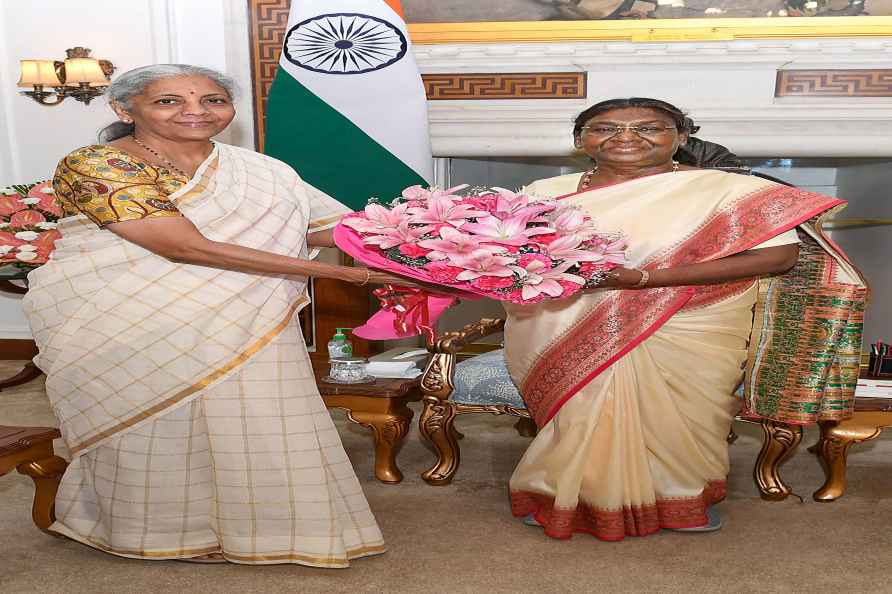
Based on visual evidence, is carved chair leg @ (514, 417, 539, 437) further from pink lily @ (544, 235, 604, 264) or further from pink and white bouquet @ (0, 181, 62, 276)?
pink and white bouquet @ (0, 181, 62, 276)

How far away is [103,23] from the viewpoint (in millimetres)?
5398

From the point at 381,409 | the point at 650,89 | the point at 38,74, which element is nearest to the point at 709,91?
the point at 650,89

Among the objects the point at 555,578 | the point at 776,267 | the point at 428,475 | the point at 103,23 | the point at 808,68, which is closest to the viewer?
the point at 555,578

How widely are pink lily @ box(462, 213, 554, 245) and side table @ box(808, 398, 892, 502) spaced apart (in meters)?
1.70

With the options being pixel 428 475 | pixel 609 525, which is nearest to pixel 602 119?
pixel 609 525

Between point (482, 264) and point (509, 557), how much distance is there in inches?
42.4

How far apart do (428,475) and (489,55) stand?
260 centimetres

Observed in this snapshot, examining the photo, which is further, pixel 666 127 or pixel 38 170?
pixel 38 170

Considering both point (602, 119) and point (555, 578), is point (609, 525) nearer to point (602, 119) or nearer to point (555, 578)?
point (555, 578)

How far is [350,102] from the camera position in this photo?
4.45 m

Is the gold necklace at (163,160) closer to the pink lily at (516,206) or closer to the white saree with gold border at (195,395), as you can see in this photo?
the white saree with gold border at (195,395)

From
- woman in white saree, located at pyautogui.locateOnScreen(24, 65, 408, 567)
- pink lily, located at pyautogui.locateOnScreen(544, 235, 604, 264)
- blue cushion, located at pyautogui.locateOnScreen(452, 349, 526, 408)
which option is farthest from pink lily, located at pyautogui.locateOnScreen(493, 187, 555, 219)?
blue cushion, located at pyautogui.locateOnScreen(452, 349, 526, 408)

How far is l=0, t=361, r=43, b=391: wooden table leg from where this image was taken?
5.22 m

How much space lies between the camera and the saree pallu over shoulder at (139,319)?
255 centimetres
